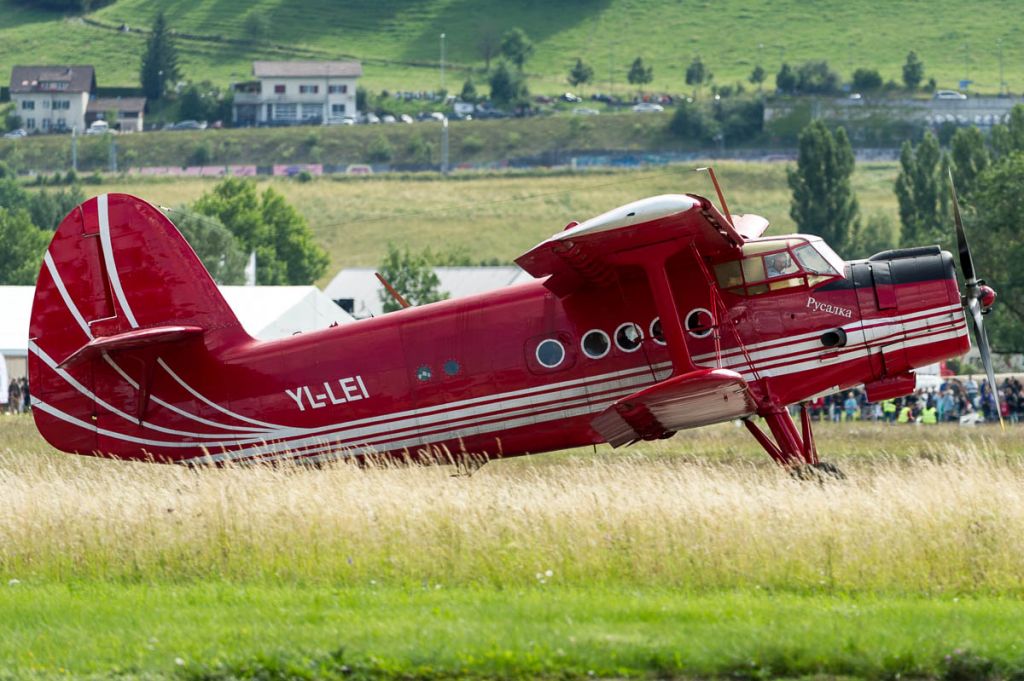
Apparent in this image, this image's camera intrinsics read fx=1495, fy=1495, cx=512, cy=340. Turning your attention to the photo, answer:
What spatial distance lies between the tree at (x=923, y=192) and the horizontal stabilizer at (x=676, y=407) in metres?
74.7

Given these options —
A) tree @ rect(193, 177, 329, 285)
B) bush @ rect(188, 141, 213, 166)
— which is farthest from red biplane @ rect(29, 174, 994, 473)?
bush @ rect(188, 141, 213, 166)

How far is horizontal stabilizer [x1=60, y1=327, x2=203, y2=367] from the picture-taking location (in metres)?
16.9

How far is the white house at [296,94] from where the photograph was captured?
191625mm

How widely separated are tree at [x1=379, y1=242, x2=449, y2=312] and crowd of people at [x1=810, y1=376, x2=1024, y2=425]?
3733 centimetres

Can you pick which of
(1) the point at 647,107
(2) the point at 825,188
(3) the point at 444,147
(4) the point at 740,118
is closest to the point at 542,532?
(2) the point at 825,188

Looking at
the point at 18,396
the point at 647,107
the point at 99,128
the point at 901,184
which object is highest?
the point at 18,396

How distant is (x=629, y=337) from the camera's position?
16328 mm

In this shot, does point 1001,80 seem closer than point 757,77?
Yes

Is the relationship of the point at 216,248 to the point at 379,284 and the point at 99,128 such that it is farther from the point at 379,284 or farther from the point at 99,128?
the point at 99,128

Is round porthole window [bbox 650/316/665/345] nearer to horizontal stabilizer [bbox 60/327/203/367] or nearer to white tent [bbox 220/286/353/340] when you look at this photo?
horizontal stabilizer [bbox 60/327/203/367]

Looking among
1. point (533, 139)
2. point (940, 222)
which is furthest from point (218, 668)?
point (533, 139)

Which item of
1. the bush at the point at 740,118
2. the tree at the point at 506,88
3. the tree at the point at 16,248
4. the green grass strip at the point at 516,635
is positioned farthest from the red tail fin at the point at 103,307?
the tree at the point at 506,88

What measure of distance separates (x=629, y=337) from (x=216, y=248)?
221 ft

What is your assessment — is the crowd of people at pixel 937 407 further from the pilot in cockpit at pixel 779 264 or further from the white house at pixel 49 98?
the white house at pixel 49 98
